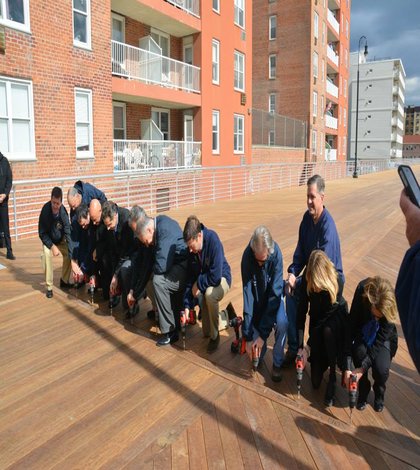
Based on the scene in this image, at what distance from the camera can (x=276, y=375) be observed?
3521mm

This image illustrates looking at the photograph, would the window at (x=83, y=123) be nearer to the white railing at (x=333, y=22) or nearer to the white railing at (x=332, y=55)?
the white railing at (x=332, y=55)

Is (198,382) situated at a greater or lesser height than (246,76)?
lesser

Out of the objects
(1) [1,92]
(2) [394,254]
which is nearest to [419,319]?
(2) [394,254]

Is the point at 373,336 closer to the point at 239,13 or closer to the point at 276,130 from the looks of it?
the point at 239,13

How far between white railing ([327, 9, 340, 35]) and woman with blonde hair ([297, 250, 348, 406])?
3715 cm

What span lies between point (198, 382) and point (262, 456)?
0.98m

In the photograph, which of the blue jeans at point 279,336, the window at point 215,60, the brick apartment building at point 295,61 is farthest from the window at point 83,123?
the brick apartment building at point 295,61

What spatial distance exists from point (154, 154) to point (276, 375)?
483 inches

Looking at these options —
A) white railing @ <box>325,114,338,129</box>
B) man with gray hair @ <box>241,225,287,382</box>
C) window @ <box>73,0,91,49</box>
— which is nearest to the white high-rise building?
white railing @ <box>325,114,338,129</box>

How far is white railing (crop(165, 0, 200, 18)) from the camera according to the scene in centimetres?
1575

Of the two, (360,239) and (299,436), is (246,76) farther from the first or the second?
(299,436)

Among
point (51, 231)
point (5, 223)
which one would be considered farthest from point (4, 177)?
point (51, 231)

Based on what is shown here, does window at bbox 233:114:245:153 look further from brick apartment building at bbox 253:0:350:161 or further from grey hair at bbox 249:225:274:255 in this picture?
grey hair at bbox 249:225:274:255

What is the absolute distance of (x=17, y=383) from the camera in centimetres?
348
